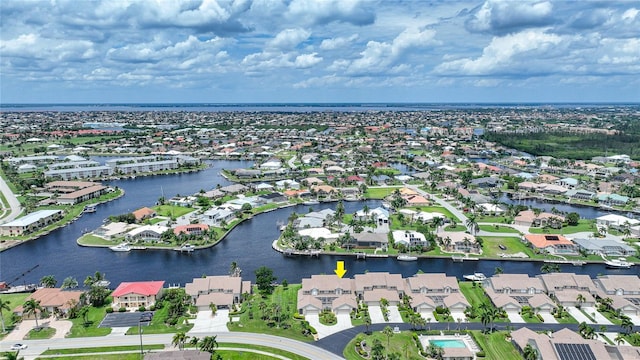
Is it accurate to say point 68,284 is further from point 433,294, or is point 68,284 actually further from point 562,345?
point 562,345

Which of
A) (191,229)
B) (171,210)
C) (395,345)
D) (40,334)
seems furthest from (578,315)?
(171,210)

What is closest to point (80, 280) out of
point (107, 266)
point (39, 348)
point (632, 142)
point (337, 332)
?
point (107, 266)

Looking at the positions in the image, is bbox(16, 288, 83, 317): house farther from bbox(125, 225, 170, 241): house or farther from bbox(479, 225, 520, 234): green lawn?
bbox(479, 225, 520, 234): green lawn

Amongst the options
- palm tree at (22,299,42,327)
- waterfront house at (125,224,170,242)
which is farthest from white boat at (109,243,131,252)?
palm tree at (22,299,42,327)

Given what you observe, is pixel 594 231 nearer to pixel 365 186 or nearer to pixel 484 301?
pixel 484 301

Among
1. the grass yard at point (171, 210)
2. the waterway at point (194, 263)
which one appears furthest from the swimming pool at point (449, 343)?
the grass yard at point (171, 210)

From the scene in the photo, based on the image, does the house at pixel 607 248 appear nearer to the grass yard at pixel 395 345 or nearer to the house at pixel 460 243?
the house at pixel 460 243
